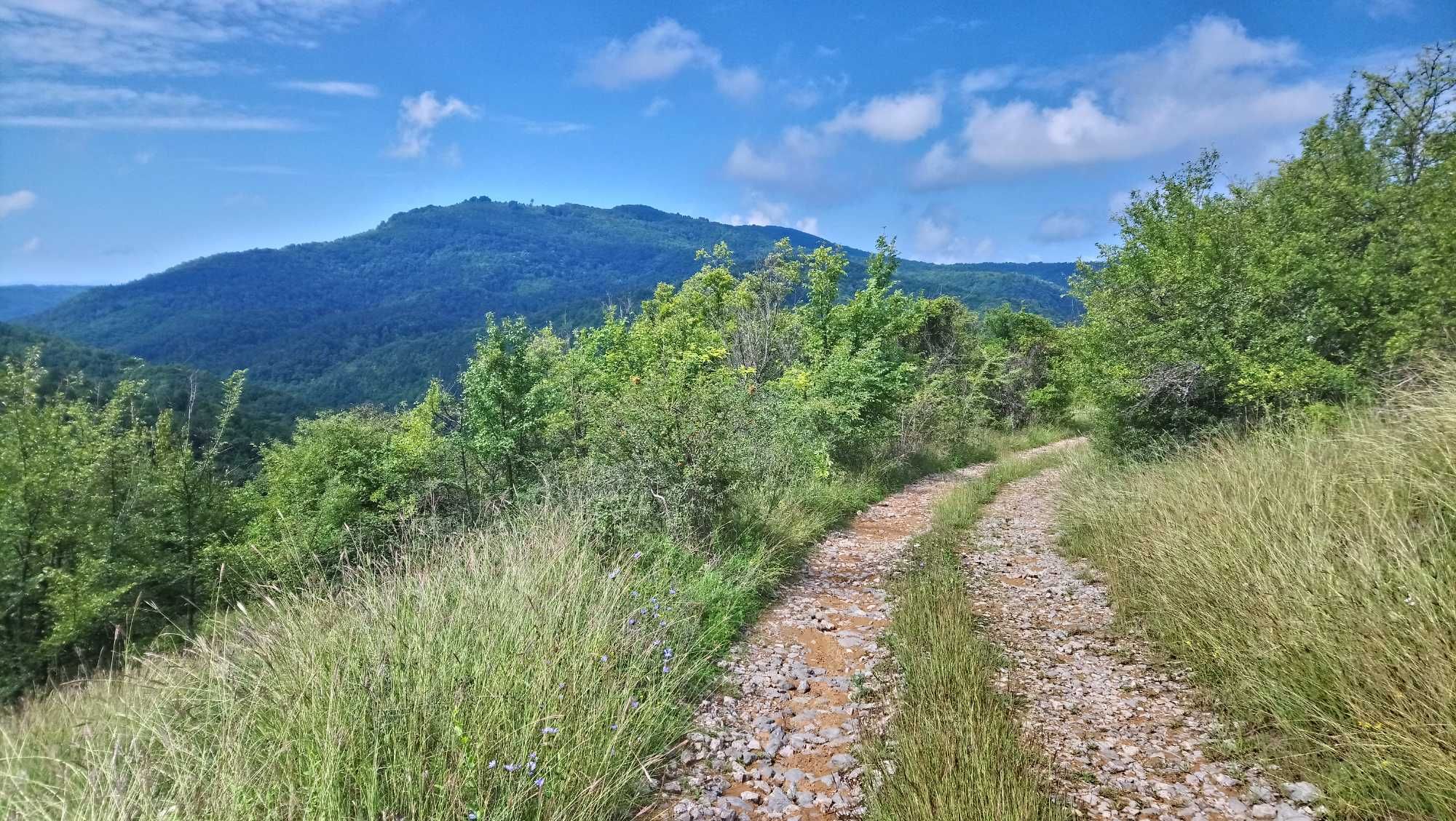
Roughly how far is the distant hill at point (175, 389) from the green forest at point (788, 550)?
39.9m

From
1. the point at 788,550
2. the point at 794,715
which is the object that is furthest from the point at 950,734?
the point at 788,550

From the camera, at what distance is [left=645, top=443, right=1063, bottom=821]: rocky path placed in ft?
12.0

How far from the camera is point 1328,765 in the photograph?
3.23 m

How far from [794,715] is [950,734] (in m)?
1.31

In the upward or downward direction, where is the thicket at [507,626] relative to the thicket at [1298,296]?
downward

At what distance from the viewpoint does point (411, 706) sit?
11.2 feet

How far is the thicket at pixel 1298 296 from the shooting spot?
859 cm

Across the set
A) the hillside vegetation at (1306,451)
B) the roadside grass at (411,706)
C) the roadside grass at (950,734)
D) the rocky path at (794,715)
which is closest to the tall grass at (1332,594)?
the hillside vegetation at (1306,451)

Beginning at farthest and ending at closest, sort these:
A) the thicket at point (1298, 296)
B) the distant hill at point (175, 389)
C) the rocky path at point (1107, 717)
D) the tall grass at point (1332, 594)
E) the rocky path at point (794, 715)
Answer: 1. the distant hill at point (175, 389)
2. the thicket at point (1298, 296)
3. the rocky path at point (794, 715)
4. the rocky path at point (1107, 717)
5. the tall grass at point (1332, 594)

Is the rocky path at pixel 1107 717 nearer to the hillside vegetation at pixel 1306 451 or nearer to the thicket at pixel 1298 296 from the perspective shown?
the hillside vegetation at pixel 1306 451

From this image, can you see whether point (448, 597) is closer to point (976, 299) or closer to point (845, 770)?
point (845, 770)

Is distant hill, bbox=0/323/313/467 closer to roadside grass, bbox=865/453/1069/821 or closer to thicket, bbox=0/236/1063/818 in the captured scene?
thicket, bbox=0/236/1063/818

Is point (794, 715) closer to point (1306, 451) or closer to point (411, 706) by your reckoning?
point (411, 706)

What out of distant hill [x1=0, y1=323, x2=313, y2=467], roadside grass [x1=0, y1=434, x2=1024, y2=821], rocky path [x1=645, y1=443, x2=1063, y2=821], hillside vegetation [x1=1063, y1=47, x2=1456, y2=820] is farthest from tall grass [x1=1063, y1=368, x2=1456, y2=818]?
distant hill [x1=0, y1=323, x2=313, y2=467]
